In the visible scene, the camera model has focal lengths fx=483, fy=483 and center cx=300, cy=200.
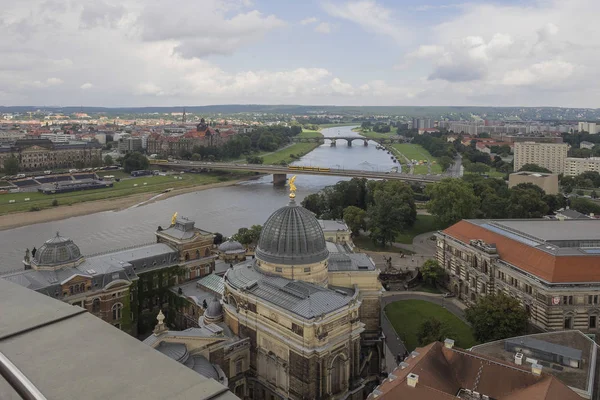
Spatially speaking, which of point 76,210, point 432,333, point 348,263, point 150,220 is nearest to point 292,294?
point 348,263

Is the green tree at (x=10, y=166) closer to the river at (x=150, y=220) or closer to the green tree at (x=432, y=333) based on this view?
the river at (x=150, y=220)

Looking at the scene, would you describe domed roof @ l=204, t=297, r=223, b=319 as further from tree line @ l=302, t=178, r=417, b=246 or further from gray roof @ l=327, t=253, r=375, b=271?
tree line @ l=302, t=178, r=417, b=246

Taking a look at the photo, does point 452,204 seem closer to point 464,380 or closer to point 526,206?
point 526,206

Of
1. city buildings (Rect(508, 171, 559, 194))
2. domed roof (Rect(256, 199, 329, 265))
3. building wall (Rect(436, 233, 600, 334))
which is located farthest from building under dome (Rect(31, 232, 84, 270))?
city buildings (Rect(508, 171, 559, 194))

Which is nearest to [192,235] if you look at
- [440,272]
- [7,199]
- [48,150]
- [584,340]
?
[440,272]

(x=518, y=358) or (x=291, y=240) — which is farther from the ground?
(x=291, y=240)

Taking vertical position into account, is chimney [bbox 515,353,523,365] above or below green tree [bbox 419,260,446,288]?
above
